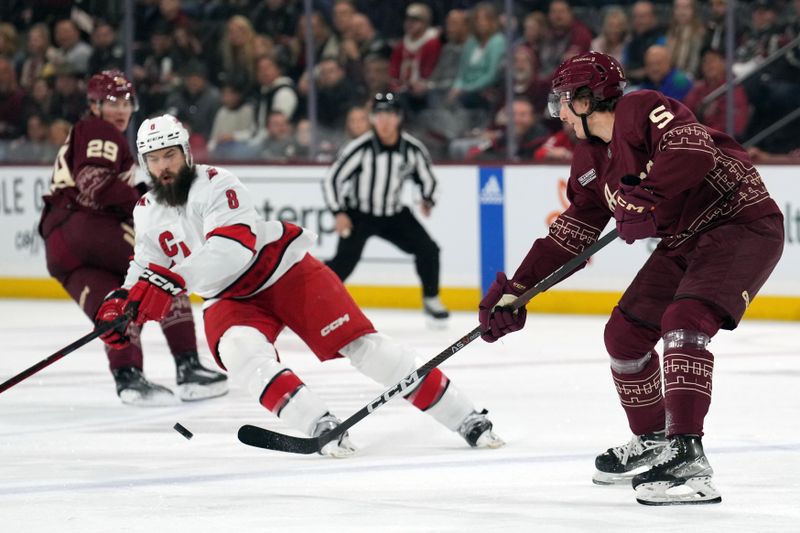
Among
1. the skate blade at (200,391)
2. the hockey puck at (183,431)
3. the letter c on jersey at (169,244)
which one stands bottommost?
the skate blade at (200,391)

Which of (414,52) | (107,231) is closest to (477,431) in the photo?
(107,231)

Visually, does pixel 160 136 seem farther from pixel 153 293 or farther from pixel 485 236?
pixel 485 236

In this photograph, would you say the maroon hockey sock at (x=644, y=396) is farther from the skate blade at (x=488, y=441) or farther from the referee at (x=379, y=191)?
the referee at (x=379, y=191)

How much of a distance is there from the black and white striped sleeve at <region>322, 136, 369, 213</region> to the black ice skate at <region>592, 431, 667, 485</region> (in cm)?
401

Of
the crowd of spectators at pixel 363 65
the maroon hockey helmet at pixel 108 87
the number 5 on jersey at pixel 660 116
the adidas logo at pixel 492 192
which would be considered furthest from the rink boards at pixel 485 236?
the number 5 on jersey at pixel 660 116

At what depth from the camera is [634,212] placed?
3512mm

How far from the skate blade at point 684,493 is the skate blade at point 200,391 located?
235 centimetres

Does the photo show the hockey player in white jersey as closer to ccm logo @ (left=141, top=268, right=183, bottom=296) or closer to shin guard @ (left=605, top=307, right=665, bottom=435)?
ccm logo @ (left=141, top=268, right=183, bottom=296)

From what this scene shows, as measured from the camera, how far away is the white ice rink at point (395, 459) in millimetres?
3545

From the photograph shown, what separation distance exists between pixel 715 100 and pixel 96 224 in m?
3.41

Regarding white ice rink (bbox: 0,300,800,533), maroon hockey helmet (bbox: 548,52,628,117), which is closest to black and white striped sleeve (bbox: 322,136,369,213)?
white ice rink (bbox: 0,300,800,533)

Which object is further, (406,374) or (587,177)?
(406,374)

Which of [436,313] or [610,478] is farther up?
[610,478]

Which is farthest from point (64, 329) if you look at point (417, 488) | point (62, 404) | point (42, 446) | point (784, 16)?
point (417, 488)
